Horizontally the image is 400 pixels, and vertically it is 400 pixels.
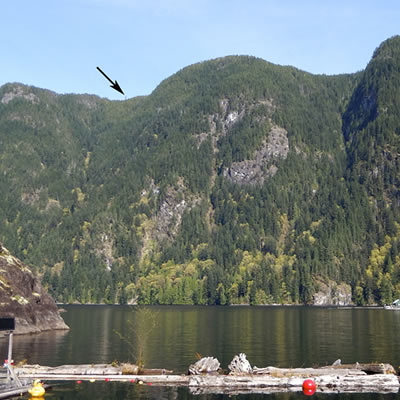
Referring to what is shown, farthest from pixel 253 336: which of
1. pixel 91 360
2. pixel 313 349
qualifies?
pixel 91 360

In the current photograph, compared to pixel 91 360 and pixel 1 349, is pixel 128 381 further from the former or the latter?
pixel 1 349

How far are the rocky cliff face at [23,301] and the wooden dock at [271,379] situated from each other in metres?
60.6

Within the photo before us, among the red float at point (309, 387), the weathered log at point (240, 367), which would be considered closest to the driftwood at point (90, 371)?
the weathered log at point (240, 367)

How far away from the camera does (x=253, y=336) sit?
127875 mm

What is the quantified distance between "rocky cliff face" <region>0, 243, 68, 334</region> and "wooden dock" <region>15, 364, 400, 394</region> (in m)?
60.6

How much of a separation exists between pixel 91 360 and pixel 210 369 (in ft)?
82.7

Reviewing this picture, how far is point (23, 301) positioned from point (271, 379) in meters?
81.7

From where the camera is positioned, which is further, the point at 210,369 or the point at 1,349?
the point at 1,349

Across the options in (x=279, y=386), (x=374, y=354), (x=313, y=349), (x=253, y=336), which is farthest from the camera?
(x=253, y=336)

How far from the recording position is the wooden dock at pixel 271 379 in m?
65.4

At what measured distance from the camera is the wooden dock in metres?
65.4

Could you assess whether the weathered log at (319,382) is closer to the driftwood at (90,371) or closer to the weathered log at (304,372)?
the weathered log at (304,372)

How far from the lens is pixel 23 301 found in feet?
436

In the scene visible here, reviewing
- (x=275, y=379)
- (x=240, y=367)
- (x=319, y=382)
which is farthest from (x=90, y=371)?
(x=319, y=382)
